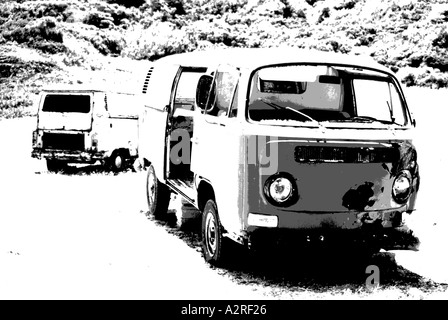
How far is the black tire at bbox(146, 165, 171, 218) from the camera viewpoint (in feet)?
31.8

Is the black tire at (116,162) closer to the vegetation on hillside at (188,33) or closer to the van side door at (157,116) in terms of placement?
the van side door at (157,116)

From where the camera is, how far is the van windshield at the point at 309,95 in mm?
6746

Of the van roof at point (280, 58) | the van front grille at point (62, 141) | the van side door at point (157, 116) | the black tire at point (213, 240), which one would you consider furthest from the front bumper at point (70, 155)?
the black tire at point (213, 240)

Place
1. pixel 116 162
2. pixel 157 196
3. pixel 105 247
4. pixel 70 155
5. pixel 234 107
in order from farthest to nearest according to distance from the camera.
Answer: pixel 116 162 < pixel 70 155 < pixel 157 196 < pixel 105 247 < pixel 234 107

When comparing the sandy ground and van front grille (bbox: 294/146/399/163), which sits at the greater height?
van front grille (bbox: 294/146/399/163)

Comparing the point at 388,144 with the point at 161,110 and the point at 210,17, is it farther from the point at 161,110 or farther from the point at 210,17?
the point at 210,17

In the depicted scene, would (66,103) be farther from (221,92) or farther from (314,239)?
(314,239)

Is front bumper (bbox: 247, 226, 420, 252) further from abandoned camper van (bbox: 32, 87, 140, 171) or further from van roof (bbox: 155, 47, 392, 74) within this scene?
abandoned camper van (bbox: 32, 87, 140, 171)

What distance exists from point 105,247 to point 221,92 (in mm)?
2286

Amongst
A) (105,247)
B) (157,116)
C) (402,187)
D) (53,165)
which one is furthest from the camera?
(53,165)

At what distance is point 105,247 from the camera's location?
7980mm

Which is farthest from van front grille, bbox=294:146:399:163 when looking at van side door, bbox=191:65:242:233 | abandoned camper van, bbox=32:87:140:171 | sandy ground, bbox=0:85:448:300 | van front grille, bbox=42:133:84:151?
van front grille, bbox=42:133:84:151

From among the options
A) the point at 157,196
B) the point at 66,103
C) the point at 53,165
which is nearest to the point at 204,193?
the point at 157,196

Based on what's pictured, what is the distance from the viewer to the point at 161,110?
9000 millimetres
